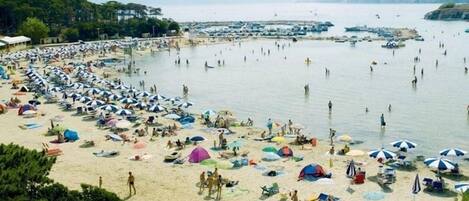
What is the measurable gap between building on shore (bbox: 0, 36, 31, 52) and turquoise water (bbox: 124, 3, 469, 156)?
21.0 metres

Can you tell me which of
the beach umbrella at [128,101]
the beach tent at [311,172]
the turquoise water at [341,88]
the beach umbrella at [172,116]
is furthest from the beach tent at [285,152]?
the beach umbrella at [128,101]

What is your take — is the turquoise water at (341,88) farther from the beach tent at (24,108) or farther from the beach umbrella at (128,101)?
the beach tent at (24,108)

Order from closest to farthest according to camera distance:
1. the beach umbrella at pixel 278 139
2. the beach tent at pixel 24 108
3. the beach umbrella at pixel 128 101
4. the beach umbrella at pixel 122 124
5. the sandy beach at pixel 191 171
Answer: the sandy beach at pixel 191 171 < the beach umbrella at pixel 278 139 < the beach umbrella at pixel 122 124 < the beach tent at pixel 24 108 < the beach umbrella at pixel 128 101

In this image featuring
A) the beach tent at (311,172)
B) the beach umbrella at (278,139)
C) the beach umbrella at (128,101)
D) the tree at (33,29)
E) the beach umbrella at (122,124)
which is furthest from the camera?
the tree at (33,29)

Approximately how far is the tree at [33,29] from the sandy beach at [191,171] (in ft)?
204

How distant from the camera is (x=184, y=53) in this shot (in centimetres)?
9394

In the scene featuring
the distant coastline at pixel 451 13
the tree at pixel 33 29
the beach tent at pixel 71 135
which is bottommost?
the beach tent at pixel 71 135

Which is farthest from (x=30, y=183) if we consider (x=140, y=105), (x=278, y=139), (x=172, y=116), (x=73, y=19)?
(x=73, y=19)

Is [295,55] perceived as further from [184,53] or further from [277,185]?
[277,185]

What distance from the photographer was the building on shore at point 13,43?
274 feet

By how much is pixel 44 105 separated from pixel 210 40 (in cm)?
7631

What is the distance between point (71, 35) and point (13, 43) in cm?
1595

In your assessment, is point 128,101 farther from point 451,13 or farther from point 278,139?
point 451,13

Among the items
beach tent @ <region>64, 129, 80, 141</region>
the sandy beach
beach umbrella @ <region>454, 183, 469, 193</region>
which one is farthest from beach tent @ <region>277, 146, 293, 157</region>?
beach tent @ <region>64, 129, 80, 141</region>
